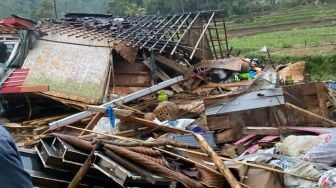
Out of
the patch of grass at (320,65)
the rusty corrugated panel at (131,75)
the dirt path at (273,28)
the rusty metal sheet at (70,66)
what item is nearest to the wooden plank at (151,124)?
the rusty metal sheet at (70,66)

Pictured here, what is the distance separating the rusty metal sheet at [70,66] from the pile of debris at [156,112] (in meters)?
0.02

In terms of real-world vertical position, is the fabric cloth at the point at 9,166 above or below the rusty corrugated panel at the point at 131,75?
above

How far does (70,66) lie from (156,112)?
2811 millimetres

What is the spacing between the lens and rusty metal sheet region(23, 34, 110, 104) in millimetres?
10352

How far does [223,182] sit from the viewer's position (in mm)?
4781

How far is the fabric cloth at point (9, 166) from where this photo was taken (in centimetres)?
208

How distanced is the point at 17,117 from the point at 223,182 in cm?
672

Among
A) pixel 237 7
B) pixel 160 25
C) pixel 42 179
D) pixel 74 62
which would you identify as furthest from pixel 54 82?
pixel 237 7

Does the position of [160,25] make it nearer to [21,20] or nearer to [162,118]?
[21,20]

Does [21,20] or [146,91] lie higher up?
[21,20]

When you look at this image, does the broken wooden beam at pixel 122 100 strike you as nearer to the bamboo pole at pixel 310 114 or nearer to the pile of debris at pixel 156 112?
the pile of debris at pixel 156 112

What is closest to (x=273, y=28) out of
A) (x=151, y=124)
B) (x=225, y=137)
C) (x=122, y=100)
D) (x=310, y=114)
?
(x=122, y=100)

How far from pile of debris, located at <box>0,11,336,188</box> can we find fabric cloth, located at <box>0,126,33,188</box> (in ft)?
7.83

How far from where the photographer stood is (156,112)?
9023mm
